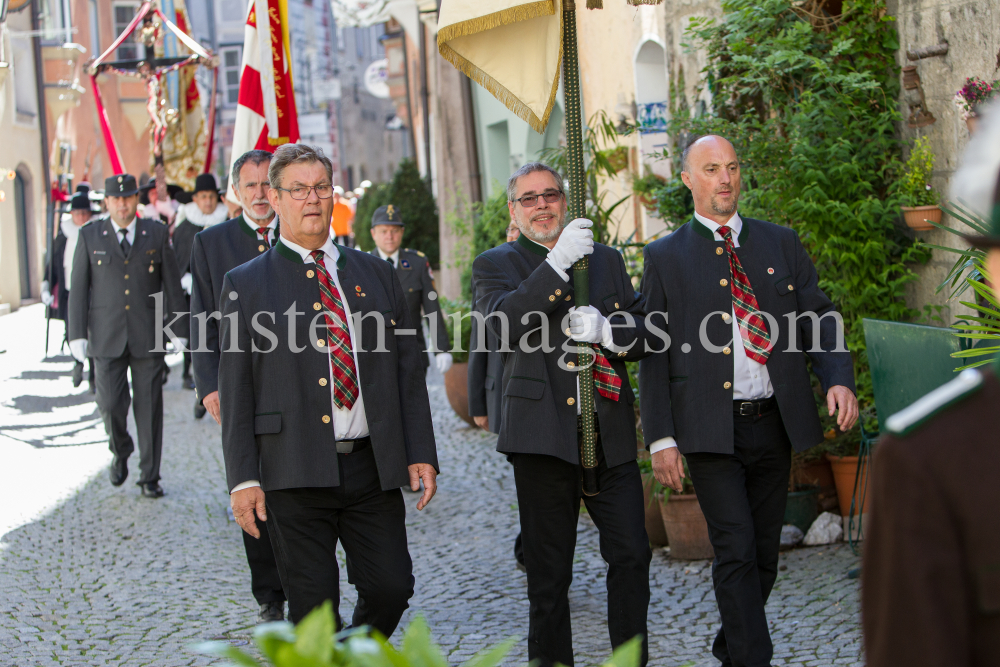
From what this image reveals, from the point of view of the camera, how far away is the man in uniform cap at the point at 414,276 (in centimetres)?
855

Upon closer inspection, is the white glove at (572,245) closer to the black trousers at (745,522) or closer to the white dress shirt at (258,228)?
the black trousers at (745,522)

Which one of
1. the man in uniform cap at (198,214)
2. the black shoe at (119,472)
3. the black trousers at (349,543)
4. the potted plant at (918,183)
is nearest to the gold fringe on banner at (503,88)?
the black trousers at (349,543)

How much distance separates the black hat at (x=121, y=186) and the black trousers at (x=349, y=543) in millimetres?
5473

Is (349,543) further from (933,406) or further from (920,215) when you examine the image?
(920,215)

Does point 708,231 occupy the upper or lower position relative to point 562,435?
upper

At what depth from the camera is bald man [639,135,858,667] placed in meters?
4.05

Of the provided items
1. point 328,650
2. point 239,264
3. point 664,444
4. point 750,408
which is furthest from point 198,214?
point 328,650

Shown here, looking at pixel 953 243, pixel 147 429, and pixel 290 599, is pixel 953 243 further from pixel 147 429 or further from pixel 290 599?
pixel 147 429

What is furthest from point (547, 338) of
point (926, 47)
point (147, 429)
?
point (147, 429)

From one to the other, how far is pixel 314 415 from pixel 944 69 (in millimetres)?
3956

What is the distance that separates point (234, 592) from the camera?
5.73 meters

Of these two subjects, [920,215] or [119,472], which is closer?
[920,215]

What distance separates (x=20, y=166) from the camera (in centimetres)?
2561

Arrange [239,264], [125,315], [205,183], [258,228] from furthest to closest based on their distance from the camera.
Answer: [205,183] → [125,315] → [258,228] → [239,264]
